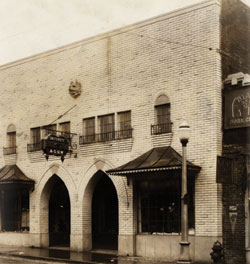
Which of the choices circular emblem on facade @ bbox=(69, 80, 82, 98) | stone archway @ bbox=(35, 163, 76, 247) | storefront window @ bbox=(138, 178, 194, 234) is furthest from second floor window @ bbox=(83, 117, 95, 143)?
storefront window @ bbox=(138, 178, 194, 234)

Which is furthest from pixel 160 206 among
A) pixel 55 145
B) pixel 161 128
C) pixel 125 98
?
pixel 55 145

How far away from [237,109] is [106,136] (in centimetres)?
603

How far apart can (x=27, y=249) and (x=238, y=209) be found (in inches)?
398

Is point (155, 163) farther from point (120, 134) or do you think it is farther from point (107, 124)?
point (107, 124)

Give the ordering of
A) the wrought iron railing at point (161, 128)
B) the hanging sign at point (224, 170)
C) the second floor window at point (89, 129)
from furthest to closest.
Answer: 1. the second floor window at point (89, 129)
2. the wrought iron railing at point (161, 128)
3. the hanging sign at point (224, 170)

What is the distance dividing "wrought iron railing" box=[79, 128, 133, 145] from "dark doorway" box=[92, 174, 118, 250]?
3.08m

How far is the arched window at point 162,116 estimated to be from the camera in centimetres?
2117

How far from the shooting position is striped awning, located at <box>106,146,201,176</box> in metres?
19.2

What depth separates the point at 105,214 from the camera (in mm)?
27375

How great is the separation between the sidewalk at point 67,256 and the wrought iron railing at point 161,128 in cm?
471

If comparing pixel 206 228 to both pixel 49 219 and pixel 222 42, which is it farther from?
pixel 49 219

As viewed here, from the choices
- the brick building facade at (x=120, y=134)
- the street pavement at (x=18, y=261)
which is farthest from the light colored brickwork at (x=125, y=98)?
the street pavement at (x=18, y=261)

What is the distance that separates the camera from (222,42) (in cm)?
2019

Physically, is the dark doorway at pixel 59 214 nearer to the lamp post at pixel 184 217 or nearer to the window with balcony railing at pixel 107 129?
the window with balcony railing at pixel 107 129
